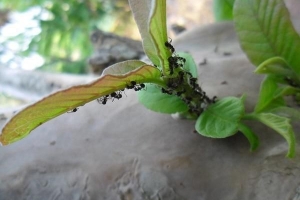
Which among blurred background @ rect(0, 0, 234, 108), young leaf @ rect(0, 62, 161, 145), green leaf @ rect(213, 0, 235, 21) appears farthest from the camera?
blurred background @ rect(0, 0, 234, 108)

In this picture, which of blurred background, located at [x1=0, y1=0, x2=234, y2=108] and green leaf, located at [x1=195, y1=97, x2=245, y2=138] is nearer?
green leaf, located at [x1=195, y1=97, x2=245, y2=138]

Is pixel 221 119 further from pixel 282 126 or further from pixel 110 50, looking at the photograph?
pixel 110 50

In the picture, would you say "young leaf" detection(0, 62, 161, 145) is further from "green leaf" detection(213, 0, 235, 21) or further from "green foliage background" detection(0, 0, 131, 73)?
"green foliage background" detection(0, 0, 131, 73)

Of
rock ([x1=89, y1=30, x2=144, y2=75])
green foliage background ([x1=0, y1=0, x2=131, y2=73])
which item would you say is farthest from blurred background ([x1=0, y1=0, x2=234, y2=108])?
rock ([x1=89, y1=30, x2=144, y2=75])

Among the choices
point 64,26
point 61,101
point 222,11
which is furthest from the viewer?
point 64,26

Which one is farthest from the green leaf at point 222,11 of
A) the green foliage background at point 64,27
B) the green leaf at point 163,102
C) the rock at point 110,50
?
the green foliage background at point 64,27

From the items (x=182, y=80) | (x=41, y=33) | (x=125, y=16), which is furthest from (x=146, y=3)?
(x=125, y=16)

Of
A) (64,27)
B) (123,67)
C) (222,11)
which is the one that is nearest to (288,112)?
(123,67)
